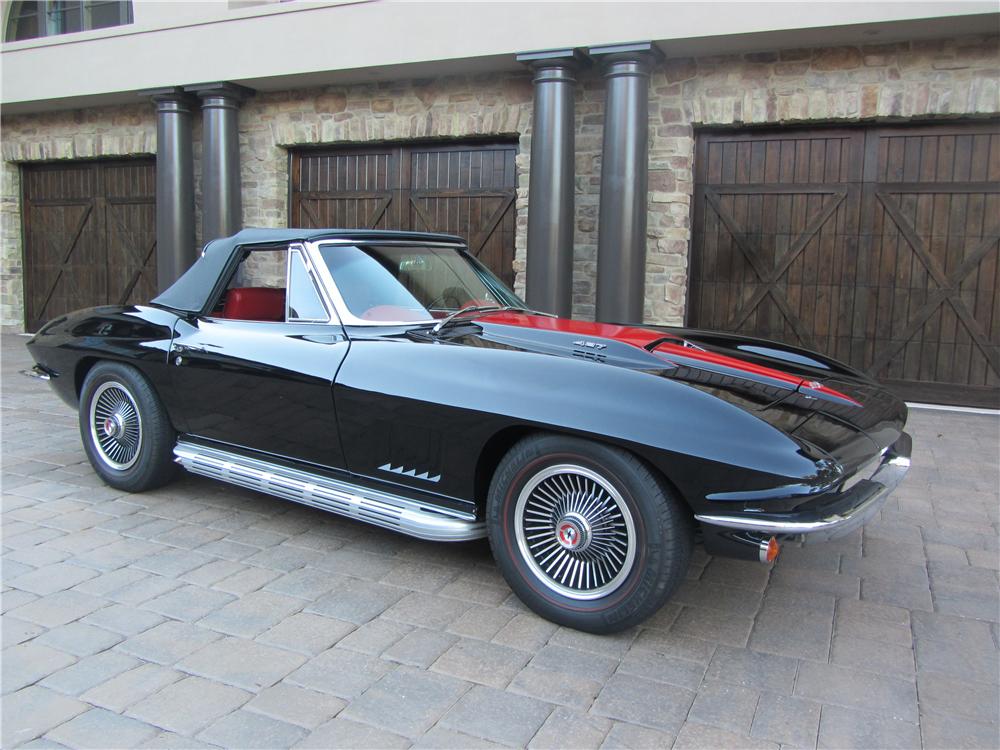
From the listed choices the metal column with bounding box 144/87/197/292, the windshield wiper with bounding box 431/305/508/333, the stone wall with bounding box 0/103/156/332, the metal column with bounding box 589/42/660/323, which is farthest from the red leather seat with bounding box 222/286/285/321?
the stone wall with bounding box 0/103/156/332

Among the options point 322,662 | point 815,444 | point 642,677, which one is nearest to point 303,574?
point 322,662

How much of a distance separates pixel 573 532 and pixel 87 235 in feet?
38.0

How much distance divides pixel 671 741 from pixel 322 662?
1149mm

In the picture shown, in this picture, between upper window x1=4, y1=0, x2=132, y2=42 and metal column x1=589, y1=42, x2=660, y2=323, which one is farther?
upper window x1=4, y1=0, x2=132, y2=42

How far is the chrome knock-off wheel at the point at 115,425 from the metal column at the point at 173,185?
Result: 6132mm

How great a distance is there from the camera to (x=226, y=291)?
168 inches

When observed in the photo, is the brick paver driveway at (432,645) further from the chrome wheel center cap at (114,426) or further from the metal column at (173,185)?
the metal column at (173,185)

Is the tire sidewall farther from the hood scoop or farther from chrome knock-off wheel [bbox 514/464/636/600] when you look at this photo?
the hood scoop

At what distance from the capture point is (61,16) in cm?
1216

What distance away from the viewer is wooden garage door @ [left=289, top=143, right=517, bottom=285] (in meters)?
9.20

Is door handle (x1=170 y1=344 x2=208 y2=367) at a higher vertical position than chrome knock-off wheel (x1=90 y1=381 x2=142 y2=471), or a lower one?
higher

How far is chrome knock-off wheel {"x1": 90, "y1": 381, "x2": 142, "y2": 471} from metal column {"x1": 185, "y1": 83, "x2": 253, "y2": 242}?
5981 mm

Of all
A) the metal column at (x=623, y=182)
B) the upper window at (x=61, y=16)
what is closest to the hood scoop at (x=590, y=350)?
the metal column at (x=623, y=182)

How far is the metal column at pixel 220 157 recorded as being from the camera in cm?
991
